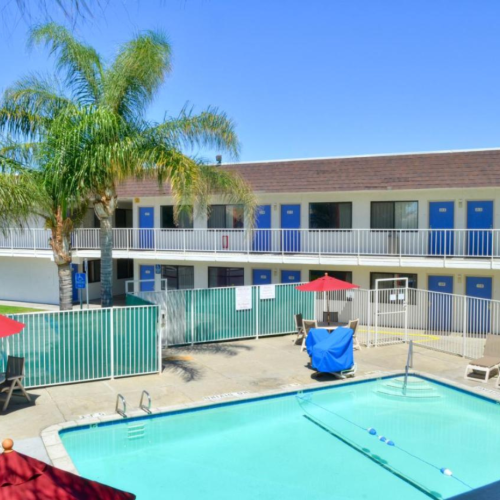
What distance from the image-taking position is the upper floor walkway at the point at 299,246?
1914 cm

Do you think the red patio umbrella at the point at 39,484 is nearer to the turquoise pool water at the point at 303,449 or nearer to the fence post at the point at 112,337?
the turquoise pool water at the point at 303,449

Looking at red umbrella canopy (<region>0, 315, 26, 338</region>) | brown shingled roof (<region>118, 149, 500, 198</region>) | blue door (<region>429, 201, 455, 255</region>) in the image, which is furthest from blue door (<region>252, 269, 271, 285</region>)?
red umbrella canopy (<region>0, 315, 26, 338</region>)

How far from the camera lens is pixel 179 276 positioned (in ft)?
83.3

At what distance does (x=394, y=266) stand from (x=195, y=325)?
7.64m

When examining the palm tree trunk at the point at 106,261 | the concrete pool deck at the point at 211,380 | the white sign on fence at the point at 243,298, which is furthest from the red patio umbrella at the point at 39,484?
the white sign on fence at the point at 243,298

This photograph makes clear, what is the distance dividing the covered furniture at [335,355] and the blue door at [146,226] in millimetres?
12617

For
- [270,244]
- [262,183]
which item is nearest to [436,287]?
[270,244]

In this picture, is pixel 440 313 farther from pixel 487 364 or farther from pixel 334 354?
pixel 334 354

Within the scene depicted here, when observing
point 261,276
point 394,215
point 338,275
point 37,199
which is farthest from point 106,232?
point 394,215

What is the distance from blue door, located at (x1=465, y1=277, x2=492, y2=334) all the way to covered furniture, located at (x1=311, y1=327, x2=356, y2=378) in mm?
4369

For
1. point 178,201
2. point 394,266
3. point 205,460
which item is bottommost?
point 205,460

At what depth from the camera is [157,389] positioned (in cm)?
1246

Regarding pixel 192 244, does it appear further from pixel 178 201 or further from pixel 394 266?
pixel 178 201

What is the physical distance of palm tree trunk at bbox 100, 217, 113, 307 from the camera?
48.6ft
